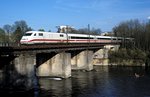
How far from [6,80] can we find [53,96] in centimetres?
992

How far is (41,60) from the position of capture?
85.2 meters

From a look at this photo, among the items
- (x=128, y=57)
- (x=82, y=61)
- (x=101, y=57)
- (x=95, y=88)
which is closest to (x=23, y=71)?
(x=95, y=88)

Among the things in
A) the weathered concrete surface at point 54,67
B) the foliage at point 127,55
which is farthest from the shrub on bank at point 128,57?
the weathered concrete surface at point 54,67

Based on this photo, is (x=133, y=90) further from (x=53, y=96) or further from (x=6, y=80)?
(x=6, y=80)

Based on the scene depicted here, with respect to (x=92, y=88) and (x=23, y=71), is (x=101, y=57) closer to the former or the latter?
(x=92, y=88)

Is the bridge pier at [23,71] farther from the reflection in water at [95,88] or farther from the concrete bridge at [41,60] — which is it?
the reflection in water at [95,88]

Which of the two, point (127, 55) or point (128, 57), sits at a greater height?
point (127, 55)

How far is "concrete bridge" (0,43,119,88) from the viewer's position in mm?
61750

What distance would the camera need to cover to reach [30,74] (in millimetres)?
64562

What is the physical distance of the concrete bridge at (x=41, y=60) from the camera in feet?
203

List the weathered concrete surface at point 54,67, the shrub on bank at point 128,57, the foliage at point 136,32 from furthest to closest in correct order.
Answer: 1. the foliage at point 136,32
2. the shrub on bank at point 128,57
3. the weathered concrete surface at point 54,67

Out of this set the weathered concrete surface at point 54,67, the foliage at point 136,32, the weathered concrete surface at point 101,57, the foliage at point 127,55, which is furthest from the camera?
the foliage at point 136,32

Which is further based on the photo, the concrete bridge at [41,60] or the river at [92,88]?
the concrete bridge at [41,60]

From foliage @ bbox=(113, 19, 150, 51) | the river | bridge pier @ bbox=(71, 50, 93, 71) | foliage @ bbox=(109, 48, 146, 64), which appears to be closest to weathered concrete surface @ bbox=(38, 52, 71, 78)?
the river
